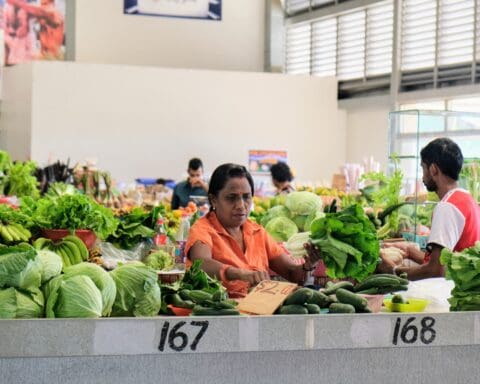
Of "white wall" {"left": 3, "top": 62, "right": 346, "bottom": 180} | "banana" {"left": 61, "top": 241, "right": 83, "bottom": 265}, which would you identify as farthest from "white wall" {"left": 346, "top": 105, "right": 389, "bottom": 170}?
"banana" {"left": 61, "top": 241, "right": 83, "bottom": 265}

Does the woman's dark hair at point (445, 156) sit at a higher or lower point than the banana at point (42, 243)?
higher

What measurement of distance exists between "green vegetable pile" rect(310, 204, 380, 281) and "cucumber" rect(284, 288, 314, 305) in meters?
0.71

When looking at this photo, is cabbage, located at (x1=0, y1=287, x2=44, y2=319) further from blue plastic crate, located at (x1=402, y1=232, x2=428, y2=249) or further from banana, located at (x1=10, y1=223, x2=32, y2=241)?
blue plastic crate, located at (x1=402, y1=232, x2=428, y2=249)

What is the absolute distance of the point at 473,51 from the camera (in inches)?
555

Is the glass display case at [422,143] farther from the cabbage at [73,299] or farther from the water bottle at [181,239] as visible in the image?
the cabbage at [73,299]

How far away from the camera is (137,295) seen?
10.1ft

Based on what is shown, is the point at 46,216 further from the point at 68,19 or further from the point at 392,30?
the point at 68,19

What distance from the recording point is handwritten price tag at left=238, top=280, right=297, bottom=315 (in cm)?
299

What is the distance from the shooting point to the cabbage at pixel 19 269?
2838mm

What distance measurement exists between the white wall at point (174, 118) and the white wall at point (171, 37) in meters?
1.91

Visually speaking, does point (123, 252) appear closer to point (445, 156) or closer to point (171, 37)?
point (445, 156)

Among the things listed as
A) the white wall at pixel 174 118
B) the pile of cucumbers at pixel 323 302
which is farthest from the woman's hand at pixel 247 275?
the white wall at pixel 174 118

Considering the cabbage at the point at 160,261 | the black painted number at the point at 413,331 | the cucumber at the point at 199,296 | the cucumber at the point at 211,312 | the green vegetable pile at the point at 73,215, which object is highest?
the green vegetable pile at the point at 73,215

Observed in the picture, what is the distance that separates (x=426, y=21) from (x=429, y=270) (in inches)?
429
